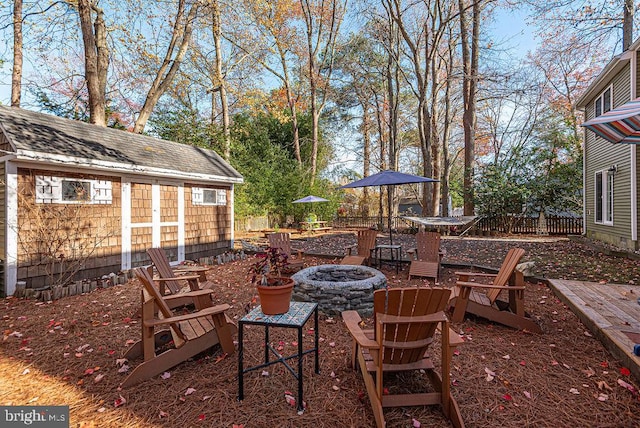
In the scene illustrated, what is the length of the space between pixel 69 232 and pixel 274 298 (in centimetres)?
497

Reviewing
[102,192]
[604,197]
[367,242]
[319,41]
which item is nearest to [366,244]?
[367,242]

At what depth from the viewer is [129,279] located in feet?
19.1

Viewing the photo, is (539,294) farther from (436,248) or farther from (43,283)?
(43,283)

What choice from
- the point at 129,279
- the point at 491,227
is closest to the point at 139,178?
the point at 129,279

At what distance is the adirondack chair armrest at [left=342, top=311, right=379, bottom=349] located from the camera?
1.85 m

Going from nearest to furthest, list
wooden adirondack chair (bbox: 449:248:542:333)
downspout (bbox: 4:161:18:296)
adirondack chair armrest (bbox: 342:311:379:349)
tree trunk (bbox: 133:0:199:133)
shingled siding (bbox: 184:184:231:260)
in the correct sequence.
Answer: adirondack chair armrest (bbox: 342:311:379:349)
wooden adirondack chair (bbox: 449:248:542:333)
downspout (bbox: 4:161:18:296)
shingled siding (bbox: 184:184:231:260)
tree trunk (bbox: 133:0:199:133)

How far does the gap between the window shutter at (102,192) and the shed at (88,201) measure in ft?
0.06

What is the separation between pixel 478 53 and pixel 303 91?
30.8 feet

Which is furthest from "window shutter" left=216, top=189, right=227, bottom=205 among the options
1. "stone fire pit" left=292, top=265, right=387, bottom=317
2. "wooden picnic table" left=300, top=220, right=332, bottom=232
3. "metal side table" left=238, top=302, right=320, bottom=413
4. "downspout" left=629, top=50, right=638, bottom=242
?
"downspout" left=629, top=50, right=638, bottom=242

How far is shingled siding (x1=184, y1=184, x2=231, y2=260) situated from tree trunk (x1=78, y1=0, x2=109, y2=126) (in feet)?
10.5

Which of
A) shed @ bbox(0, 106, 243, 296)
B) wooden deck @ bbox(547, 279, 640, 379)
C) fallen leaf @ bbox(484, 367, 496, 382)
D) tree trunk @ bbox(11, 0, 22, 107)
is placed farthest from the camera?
tree trunk @ bbox(11, 0, 22, 107)

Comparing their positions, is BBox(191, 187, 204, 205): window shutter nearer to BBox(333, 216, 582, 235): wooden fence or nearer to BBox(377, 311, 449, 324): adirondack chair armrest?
BBox(377, 311, 449, 324): adirondack chair armrest

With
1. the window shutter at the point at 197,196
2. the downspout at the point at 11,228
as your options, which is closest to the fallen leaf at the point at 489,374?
the downspout at the point at 11,228

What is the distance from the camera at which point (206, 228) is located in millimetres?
8211
